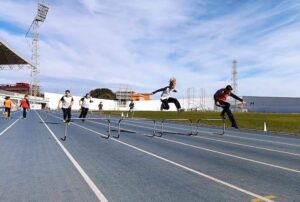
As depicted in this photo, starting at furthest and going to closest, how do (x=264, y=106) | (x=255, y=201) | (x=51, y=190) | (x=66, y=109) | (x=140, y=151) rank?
(x=264, y=106) → (x=66, y=109) → (x=140, y=151) → (x=51, y=190) → (x=255, y=201)

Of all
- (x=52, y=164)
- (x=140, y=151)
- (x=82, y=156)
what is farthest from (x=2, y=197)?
(x=140, y=151)

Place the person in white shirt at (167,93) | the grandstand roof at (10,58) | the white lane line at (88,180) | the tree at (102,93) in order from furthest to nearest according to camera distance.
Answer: the tree at (102,93), the grandstand roof at (10,58), the person in white shirt at (167,93), the white lane line at (88,180)

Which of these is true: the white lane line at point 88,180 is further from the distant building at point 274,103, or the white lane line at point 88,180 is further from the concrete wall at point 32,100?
the distant building at point 274,103

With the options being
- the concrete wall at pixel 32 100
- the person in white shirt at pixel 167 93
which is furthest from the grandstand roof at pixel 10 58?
the person in white shirt at pixel 167 93

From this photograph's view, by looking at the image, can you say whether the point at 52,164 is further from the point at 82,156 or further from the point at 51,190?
the point at 51,190

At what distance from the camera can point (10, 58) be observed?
81.6 m

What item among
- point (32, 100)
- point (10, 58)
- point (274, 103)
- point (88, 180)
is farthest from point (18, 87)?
point (88, 180)

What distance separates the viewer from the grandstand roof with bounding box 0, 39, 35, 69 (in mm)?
73075

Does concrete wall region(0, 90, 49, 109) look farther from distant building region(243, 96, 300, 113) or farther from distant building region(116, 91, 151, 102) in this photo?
distant building region(243, 96, 300, 113)

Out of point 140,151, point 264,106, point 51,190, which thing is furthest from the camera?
point 264,106

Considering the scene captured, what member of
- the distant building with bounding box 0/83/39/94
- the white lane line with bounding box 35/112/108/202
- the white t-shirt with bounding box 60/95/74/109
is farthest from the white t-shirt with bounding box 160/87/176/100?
the distant building with bounding box 0/83/39/94

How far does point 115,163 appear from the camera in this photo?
31.6 ft

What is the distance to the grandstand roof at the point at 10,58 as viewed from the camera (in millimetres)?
73075

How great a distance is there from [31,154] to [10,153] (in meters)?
0.64
